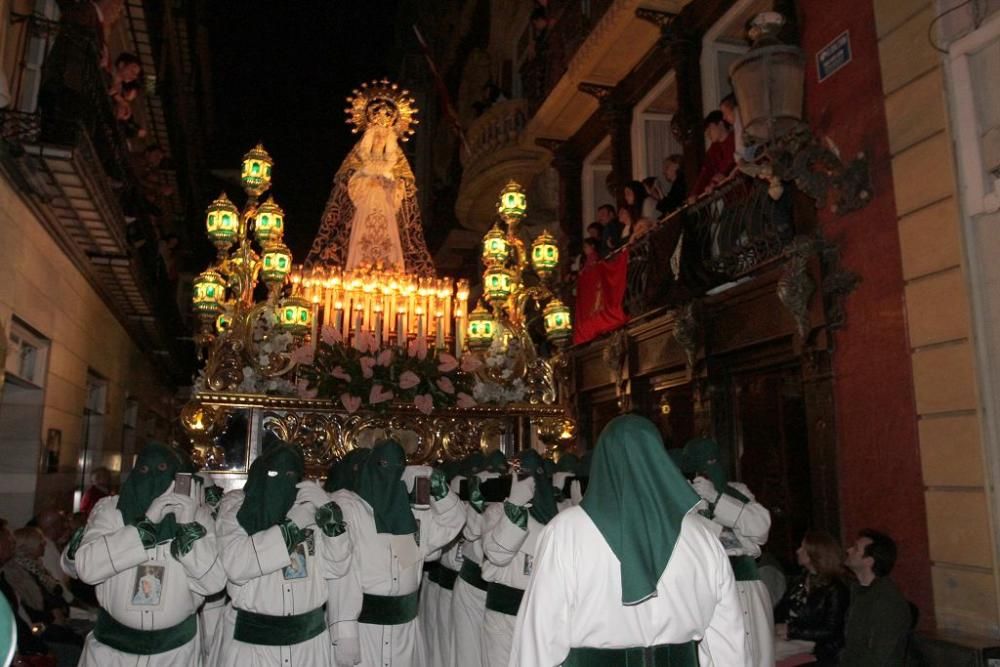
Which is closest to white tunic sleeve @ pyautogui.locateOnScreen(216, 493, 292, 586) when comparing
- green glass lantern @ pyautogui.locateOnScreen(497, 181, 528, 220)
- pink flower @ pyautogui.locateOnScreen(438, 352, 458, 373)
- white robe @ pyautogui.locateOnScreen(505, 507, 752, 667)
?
white robe @ pyautogui.locateOnScreen(505, 507, 752, 667)

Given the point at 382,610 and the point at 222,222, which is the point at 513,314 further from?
the point at 382,610

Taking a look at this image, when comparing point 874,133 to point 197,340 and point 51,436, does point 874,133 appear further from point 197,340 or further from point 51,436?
point 51,436

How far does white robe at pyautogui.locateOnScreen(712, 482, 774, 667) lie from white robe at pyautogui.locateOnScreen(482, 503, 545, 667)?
120 cm

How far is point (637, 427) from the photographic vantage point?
8.55 ft

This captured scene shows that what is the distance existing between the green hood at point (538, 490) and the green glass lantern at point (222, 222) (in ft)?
13.3

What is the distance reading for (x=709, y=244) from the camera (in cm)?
812

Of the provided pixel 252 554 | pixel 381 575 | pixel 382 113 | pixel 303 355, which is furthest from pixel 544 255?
pixel 252 554

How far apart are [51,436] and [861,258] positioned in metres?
8.93

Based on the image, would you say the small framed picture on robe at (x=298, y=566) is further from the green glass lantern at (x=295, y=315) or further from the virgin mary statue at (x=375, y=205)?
the virgin mary statue at (x=375, y=205)

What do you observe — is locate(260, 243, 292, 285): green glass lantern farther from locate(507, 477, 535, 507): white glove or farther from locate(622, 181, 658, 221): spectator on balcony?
locate(622, 181, 658, 221): spectator on balcony

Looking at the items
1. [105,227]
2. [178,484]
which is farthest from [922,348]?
[105,227]

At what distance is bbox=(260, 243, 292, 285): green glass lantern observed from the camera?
764 cm

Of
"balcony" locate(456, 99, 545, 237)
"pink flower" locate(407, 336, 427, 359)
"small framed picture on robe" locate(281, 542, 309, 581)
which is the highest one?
"balcony" locate(456, 99, 545, 237)

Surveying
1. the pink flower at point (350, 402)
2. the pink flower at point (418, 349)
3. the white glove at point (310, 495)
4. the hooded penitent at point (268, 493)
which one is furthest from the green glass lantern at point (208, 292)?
the hooded penitent at point (268, 493)
